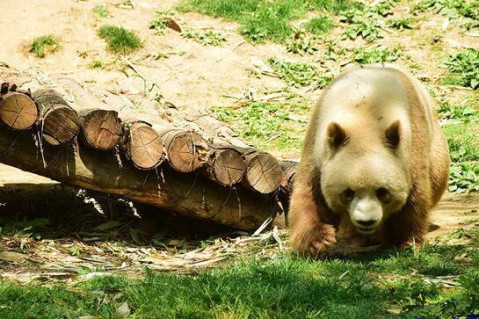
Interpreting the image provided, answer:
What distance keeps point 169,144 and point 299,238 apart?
6.08 ft

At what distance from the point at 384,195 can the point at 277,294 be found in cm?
157

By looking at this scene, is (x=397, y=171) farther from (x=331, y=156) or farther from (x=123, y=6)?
(x=123, y=6)

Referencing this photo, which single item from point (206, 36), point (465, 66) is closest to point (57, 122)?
point (206, 36)

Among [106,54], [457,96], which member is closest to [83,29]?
[106,54]

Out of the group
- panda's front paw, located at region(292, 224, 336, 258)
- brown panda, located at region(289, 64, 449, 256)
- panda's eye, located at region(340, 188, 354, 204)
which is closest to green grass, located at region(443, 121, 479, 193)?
brown panda, located at region(289, 64, 449, 256)

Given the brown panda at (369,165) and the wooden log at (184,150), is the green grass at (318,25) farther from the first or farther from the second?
the brown panda at (369,165)

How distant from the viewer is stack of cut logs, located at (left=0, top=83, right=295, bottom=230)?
290 inches

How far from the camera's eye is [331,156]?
20.0ft

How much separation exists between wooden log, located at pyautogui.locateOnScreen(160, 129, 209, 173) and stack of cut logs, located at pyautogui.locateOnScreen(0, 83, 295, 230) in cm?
1

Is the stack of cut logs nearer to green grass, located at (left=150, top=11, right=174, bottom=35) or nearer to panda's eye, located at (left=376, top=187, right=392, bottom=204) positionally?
panda's eye, located at (left=376, top=187, right=392, bottom=204)

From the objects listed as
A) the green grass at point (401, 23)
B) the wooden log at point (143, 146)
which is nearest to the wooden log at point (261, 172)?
the wooden log at point (143, 146)

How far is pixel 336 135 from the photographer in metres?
5.95

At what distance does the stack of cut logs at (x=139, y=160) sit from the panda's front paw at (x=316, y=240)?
160cm

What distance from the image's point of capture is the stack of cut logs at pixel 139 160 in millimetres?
7367
